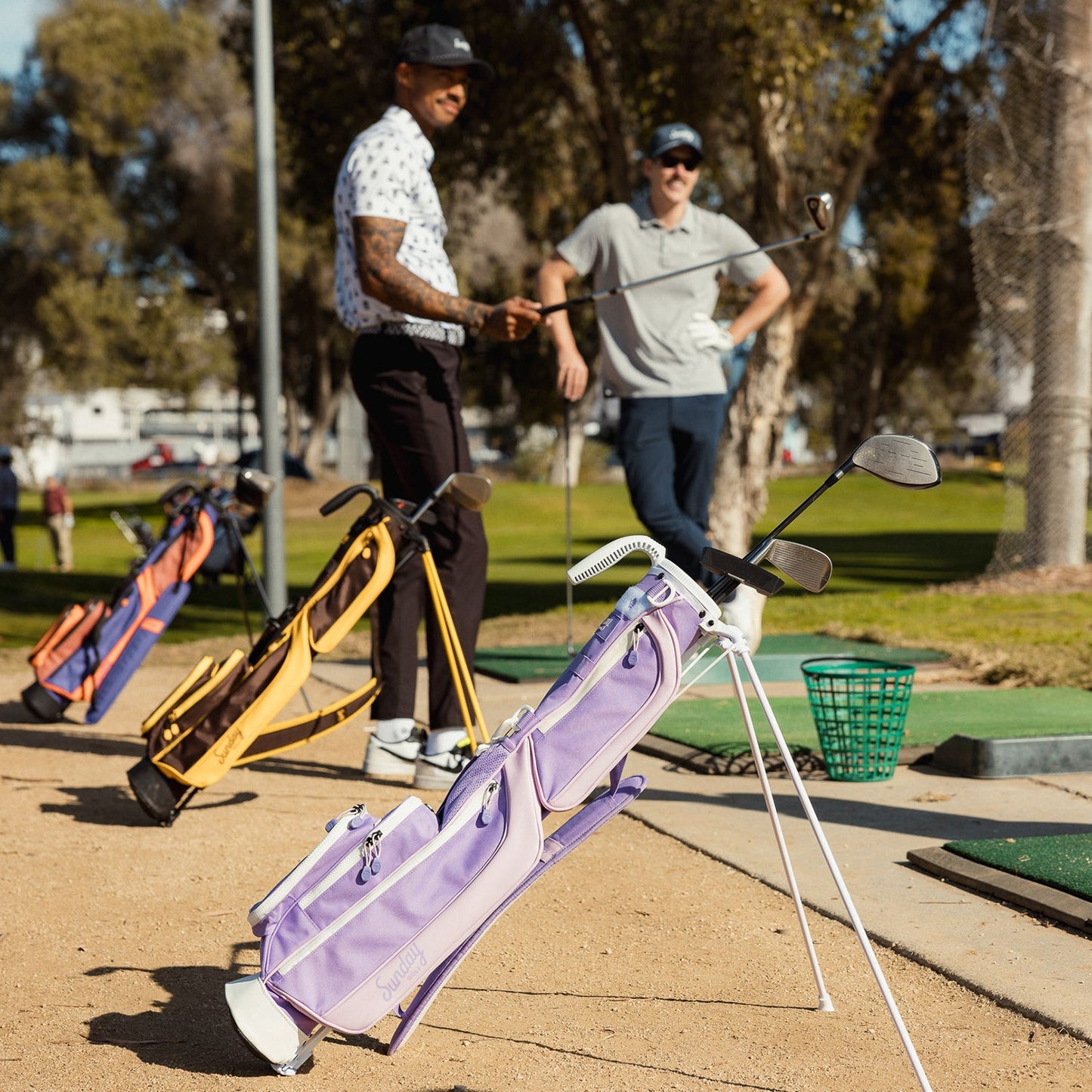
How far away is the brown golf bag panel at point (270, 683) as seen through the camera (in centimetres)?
486

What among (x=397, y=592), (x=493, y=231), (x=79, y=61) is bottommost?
(x=397, y=592)

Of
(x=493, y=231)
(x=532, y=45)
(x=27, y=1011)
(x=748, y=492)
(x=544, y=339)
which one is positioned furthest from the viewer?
(x=544, y=339)

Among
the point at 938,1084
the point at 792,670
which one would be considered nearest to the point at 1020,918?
the point at 938,1084

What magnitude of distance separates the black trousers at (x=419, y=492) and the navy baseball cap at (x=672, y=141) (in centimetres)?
169

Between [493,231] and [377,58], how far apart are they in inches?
777

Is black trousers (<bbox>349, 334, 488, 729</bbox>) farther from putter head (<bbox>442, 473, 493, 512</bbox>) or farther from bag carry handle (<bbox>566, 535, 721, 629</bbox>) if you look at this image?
bag carry handle (<bbox>566, 535, 721, 629</bbox>)

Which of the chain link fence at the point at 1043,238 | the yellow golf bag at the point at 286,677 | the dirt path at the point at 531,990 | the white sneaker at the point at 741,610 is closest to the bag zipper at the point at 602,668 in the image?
the dirt path at the point at 531,990

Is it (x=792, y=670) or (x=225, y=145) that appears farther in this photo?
(x=225, y=145)

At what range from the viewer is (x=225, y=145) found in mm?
35625

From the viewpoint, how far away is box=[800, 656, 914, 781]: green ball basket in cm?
534

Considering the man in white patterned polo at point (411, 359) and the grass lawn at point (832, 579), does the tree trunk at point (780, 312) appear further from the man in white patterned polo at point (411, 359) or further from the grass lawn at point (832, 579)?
the man in white patterned polo at point (411, 359)

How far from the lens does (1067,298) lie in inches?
539

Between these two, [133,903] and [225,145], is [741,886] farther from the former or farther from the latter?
[225,145]

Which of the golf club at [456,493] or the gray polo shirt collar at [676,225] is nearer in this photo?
the golf club at [456,493]
